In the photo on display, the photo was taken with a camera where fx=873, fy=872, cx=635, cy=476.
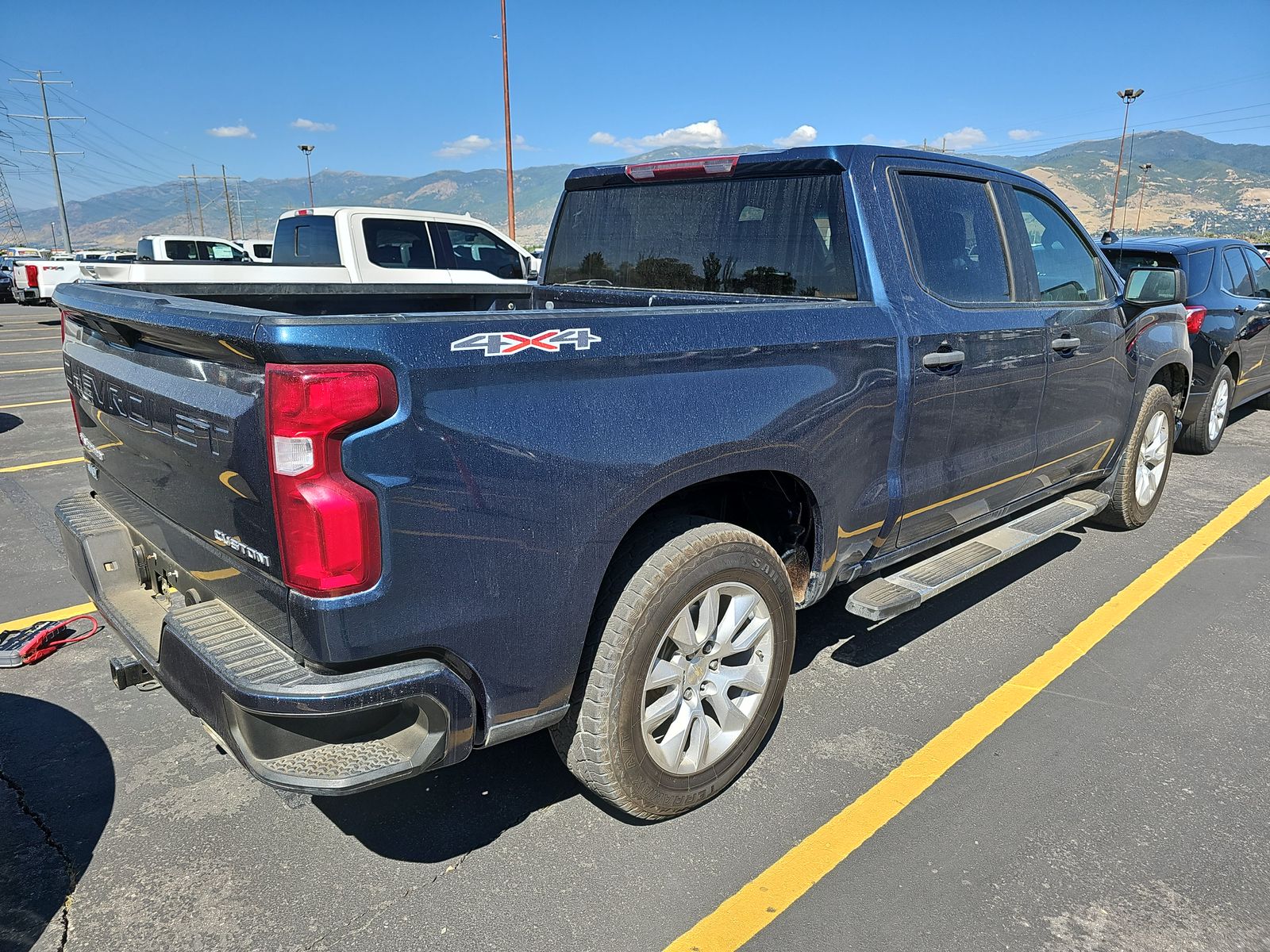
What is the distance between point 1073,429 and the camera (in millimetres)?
4266

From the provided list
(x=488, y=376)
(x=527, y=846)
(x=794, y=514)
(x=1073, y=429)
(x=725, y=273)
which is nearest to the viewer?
(x=488, y=376)

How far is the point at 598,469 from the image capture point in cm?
218

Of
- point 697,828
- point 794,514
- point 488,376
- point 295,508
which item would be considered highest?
point 488,376

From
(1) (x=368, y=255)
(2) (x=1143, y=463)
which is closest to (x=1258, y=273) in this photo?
(2) (x=1143, y=463)

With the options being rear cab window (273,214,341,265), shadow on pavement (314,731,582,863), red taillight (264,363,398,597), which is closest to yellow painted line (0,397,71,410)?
rear cab window (273,214,341,265)

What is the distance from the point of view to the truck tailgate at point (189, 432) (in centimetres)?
191

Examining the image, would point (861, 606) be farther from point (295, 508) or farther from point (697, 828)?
point (295, 508)

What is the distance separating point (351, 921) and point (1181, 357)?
5481 millimetres

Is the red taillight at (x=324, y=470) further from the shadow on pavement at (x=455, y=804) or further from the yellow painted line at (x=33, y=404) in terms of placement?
the yellow painted line at (x=33, y=404)

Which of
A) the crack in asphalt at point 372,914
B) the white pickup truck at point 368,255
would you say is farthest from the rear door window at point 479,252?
the crack in asphalt at point 372,914

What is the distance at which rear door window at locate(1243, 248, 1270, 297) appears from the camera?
781cm

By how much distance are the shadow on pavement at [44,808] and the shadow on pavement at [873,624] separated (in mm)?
2591

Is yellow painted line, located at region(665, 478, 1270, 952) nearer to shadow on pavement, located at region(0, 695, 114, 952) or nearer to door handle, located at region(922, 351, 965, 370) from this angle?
door handle, located at region(922, 351, 965, 370)

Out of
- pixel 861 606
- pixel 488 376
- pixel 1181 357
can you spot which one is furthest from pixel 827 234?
pixel 1181 357
